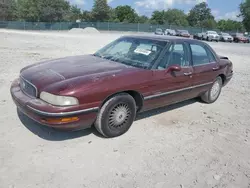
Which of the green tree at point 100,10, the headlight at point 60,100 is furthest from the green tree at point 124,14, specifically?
the headlight at point 60,100

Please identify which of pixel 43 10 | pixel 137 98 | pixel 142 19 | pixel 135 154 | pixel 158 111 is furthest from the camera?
pixel 142 19

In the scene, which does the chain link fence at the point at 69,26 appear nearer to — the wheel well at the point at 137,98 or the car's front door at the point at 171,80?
the car's front door at the point at 171,80

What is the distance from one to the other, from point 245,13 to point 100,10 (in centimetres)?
4041

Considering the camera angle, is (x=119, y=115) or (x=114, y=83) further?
(x=119, y=115)

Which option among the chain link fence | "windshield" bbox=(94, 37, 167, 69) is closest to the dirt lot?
"windshield" bbox=(94, 37, 167, 69)

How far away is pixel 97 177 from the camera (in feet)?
9.61

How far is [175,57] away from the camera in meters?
4.56

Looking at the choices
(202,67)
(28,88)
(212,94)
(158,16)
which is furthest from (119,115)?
(158,16)

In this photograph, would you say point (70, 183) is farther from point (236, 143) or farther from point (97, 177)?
point (236, 143)

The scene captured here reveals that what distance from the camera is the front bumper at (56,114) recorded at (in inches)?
126

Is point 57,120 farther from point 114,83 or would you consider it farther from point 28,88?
point 114,83

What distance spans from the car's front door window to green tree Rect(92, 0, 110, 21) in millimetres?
66972

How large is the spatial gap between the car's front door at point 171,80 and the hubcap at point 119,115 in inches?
16.5

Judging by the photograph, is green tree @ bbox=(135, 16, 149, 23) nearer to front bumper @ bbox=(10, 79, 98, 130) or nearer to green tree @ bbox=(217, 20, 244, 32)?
green tree @ bbox=(217, 20, 244, 32)
